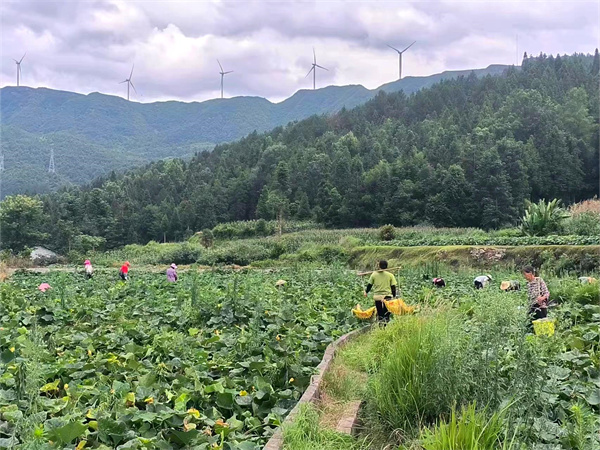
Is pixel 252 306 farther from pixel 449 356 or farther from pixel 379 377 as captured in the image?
pixel 449 356

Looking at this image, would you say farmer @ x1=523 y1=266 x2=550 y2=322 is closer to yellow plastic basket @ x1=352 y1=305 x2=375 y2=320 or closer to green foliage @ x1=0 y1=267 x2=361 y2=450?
yellow plastic basket @ x1=352 y1=305 x2=375 y2=320

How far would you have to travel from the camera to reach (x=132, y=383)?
4855mm

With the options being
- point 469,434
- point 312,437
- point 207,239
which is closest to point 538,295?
point 469,434

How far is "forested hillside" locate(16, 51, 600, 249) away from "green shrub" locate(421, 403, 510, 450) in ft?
174

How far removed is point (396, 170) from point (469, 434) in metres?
60.7

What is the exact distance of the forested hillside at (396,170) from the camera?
189 feet

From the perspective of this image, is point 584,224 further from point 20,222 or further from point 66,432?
point 20,222

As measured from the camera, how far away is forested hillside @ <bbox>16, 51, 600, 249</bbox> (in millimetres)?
57625

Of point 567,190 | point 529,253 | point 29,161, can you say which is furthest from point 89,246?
point 29,161

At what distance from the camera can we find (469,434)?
3.31 meters

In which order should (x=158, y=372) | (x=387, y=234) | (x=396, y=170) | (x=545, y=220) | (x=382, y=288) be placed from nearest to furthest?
(x=158, y=372), (x=382, y=288), (x=545, y=220), (x=387, y=234), (x=396, y=170)

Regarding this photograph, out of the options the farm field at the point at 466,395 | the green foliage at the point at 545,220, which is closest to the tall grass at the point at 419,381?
the farm field at the point at 466,395

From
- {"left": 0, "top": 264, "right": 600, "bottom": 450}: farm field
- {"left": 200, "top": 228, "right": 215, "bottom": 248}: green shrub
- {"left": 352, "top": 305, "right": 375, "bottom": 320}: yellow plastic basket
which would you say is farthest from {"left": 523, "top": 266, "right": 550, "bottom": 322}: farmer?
{"left": 200, "top": 228, "right": 215, "bottom": 248}: green shrub

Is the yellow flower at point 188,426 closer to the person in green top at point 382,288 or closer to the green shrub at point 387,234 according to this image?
the person in green top at point 382,288
